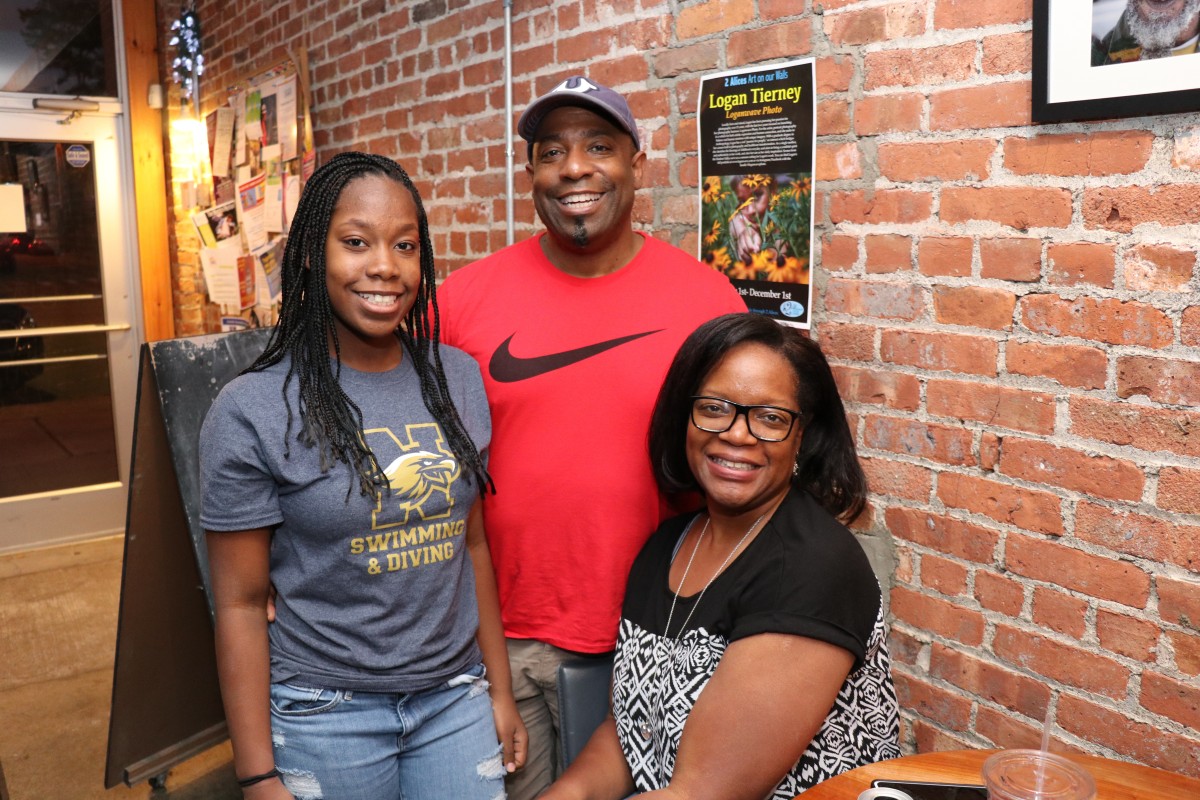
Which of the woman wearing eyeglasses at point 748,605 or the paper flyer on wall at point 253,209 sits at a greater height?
the paper flyer on wall at point 253,209

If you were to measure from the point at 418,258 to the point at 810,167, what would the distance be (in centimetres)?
85

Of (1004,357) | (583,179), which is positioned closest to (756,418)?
(1004,357)

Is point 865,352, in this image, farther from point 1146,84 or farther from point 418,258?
point 418,258

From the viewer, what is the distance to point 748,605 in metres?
Result: 1.38

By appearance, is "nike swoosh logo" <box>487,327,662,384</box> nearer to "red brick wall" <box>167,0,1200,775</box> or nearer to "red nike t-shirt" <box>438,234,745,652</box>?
"red nike t-shirt" <box>438,234,745,652</box>

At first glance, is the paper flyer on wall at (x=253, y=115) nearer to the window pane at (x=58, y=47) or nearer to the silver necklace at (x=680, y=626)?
the window pane at (x=58, y=47)

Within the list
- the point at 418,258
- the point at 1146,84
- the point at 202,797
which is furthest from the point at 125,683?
the point at 1146,84

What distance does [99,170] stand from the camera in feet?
15.9

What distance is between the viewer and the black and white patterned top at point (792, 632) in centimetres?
132

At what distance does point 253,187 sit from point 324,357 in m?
2.99

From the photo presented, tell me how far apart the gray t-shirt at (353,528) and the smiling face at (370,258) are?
0.11m

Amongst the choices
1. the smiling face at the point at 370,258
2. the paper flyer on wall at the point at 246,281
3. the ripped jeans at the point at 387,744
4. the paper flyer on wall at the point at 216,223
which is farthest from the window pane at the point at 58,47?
the ripped jeans at the point at 387,744

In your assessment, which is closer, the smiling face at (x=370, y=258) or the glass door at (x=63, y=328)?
the smiling face at (x=370, y=258)

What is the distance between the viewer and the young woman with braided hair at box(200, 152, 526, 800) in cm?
139
